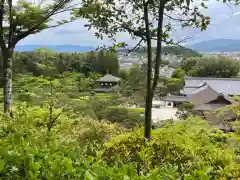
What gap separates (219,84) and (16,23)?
2210cm

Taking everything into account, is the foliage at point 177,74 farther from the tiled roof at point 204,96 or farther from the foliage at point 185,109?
the foliage at point 185,109

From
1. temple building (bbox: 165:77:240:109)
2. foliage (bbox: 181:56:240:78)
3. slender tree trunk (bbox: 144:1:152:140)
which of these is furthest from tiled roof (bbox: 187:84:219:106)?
slender tree trunk (bbox: 144:1:152:140)

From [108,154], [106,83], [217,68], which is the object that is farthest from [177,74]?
[108,154]

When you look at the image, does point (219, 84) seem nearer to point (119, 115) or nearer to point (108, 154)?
point (119, 115)

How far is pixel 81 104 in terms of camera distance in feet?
40.7

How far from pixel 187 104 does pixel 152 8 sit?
14877 mm

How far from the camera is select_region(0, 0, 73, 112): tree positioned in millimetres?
4551

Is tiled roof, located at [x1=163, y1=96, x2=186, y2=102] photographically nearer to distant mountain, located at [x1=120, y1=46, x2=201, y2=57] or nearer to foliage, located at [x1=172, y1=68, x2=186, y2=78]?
foliage, located at [x1=172, y1=68, x2=186, y2=78]

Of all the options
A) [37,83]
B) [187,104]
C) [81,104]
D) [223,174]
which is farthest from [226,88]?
[223,174]

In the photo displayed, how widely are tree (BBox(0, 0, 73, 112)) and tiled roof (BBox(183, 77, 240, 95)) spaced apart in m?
19.2

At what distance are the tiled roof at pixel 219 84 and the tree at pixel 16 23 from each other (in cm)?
1915

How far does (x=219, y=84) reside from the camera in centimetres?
2508

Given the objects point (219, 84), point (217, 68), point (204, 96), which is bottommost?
point (204, 96)

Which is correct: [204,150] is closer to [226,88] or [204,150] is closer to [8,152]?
[8,152]
